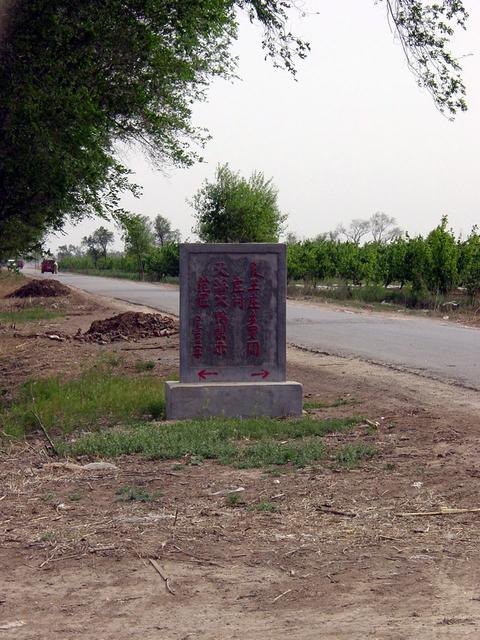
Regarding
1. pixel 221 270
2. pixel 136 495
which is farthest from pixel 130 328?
pixel 136 495

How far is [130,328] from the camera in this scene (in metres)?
19.6

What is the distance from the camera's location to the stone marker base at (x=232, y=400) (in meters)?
9.19

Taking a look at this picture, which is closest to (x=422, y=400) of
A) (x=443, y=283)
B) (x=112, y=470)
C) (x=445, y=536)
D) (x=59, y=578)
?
(x=112, y=470)

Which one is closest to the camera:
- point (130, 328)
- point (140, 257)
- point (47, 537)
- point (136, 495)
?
point (47, 537)

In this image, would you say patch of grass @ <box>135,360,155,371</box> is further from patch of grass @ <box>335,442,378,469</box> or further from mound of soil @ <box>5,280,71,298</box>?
mound of soil @ <box>5,280,71,298</box>

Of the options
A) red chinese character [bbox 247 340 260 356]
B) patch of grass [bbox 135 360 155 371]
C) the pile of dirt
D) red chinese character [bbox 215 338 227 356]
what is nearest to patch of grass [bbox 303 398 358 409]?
red chinese character [bbox 247 340 260 356]

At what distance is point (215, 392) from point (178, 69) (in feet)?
15.8

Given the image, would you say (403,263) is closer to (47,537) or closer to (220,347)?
(220,347)

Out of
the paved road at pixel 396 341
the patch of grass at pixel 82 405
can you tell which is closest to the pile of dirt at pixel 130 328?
the paved road at pixel 396 341

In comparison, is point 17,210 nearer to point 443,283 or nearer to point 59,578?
point 59,578

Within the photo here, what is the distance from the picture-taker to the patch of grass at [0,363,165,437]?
9391 millimetres

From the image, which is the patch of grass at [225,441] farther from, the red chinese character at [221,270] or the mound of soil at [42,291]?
the mound of soil at [42,291]

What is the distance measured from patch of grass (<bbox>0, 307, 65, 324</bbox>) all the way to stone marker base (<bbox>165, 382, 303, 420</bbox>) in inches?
701

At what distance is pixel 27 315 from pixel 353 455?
2240 centimetres
